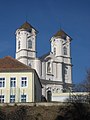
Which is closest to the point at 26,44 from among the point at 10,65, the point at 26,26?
the point at 26,26

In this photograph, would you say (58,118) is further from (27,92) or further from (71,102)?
(27,92)

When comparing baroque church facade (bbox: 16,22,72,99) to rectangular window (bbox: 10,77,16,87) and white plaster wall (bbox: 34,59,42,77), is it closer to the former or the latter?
white plaster wall (bbox: 34,59,42,77)

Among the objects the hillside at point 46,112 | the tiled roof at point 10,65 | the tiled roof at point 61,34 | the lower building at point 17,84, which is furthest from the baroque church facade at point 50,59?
the hillside at point 46,112

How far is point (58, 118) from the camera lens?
164 feet

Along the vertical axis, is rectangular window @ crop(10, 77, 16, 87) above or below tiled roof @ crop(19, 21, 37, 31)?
below

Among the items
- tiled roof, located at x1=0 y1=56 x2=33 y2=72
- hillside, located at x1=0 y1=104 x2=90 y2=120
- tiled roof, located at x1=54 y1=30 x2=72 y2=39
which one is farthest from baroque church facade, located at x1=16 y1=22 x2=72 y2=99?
hillside, located at x1=0 y1=104 x2=90 y2=120

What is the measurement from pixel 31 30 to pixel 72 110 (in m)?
51.7

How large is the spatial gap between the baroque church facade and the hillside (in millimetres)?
43984

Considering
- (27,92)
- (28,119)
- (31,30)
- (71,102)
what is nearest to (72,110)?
(71,102)

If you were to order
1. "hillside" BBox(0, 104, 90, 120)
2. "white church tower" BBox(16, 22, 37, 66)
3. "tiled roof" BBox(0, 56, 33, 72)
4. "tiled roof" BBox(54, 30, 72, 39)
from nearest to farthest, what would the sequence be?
"hillside" BBox(0, 104, 90, 120)
"tiled roof" BBox(0, 56, 33, 72)
"white church tower" BBox(16, 22, 37, 66)
"tiled roof" BBox(54, 30, 72, 39)

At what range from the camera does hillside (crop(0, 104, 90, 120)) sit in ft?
164

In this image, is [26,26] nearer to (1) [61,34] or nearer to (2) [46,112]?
(1) [61,34]

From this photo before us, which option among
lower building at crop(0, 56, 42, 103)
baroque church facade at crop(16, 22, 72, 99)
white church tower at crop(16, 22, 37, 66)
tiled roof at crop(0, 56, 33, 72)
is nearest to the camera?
lower building at crop(0, 56, 42, 103)

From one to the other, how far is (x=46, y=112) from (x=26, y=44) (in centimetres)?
4920
